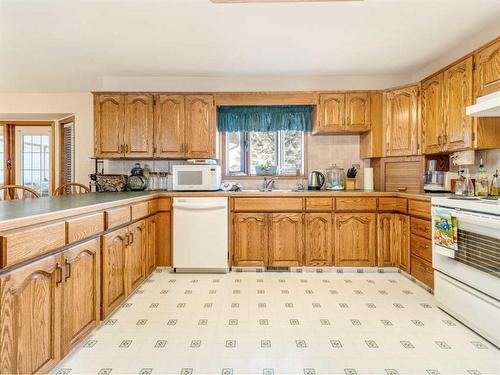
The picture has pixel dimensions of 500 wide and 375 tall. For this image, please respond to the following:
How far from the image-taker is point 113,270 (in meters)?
2.30

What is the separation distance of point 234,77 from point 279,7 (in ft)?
5.55

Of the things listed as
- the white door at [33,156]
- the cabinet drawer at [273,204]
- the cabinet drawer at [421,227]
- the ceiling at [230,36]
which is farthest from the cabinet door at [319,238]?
the white door at [33,156]

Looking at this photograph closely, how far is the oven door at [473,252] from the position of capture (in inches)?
74.6

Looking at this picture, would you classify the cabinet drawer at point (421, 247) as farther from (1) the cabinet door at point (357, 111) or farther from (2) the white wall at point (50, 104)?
(2) the white wall at point (50, 104)

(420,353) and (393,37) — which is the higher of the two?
(393,37)

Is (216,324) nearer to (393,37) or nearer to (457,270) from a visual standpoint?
(457,270)

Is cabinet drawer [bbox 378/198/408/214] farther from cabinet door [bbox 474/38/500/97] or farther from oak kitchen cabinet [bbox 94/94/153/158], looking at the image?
oak kitchen cabinet [bbox 94/94/153/158]

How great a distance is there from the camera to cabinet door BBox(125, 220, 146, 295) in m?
2.62

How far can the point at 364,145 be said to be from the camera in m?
4.00

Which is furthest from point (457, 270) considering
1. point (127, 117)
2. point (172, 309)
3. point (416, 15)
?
point (127, 117)

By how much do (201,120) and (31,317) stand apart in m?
2.79

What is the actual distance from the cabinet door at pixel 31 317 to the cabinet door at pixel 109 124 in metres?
2.44

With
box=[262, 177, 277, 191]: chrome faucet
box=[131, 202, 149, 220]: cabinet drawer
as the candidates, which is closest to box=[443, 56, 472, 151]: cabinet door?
box=[262, 177, 277, 191]: chrome faucet

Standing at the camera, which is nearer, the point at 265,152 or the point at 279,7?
the point at 279,7
